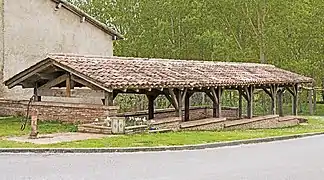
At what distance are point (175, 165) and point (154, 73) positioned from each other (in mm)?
9926

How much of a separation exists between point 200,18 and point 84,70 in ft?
65.7

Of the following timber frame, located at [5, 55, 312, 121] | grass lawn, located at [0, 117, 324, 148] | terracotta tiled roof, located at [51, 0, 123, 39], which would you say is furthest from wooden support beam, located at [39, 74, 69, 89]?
terracotta tiled roof, located at [51, 0, 123, 39]

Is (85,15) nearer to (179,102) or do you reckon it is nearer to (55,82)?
(55,82)

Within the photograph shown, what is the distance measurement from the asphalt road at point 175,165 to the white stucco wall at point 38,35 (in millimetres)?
13074

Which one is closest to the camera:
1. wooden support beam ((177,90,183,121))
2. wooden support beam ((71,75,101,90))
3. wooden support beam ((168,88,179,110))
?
wooden support beam ((71,75,101,90))

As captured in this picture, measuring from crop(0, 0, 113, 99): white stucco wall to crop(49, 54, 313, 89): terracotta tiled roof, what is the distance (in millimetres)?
5654

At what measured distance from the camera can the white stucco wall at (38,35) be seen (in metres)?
25.9

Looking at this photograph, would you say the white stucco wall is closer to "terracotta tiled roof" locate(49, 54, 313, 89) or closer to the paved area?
"terracotta tiled roof" locate(49, 54, 313, 89)

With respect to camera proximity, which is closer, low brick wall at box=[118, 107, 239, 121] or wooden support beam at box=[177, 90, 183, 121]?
wooden support beam at box=[177, 90, 183, 121]

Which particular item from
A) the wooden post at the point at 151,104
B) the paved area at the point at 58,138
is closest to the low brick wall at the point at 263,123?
Answer: the wooden post at the point at 151,104

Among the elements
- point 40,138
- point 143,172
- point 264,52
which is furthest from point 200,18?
point 143,172

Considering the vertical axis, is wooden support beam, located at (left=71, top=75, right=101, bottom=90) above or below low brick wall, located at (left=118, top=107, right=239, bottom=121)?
above

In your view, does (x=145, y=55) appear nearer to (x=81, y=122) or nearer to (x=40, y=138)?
(x=81, y=122)

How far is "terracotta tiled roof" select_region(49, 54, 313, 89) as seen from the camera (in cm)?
1941
